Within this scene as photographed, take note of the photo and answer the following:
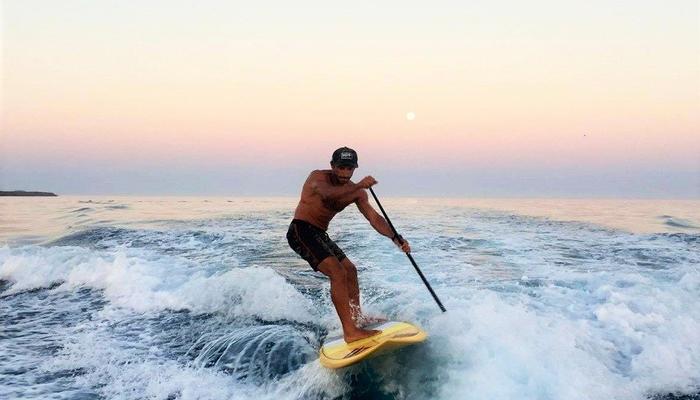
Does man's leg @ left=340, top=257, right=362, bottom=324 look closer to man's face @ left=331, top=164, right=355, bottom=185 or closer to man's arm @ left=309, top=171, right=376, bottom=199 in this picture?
man's arm @ left=309, top=171, right=376, bottom=199

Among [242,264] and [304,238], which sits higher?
[304,238]

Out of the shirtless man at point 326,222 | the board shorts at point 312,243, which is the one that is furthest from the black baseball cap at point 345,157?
the board shorts at point 312,243

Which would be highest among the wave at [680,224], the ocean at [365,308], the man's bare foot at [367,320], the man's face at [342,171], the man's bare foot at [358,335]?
the man's face at [342,171]

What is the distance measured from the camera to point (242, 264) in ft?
41.9

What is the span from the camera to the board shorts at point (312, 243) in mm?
6074

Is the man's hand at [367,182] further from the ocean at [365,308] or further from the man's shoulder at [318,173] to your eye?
the ocean at [365,308]

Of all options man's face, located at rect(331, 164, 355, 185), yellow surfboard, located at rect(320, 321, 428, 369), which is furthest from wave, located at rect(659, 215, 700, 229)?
man's face, located at rect(331, 164, 355, 185)

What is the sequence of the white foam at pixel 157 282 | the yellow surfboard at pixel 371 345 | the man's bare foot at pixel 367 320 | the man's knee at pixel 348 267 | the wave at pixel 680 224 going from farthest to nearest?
the wave at pixel 680 224 → the white foam at pixel 157 282 → the man's bare foot at pixel 367 320 → the man's knee at pixel 348 267 → the yellow surfboard at pixel 371 345

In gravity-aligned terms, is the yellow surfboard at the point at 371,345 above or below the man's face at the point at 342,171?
below

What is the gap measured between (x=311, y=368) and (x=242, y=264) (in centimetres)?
720

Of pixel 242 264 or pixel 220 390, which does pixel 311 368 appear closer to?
pixel 220 390

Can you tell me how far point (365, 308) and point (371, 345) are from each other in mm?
2805

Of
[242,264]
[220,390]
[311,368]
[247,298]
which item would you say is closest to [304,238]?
[311,368]

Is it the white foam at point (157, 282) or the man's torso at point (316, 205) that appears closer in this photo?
the man's torso at point (316, 205)
